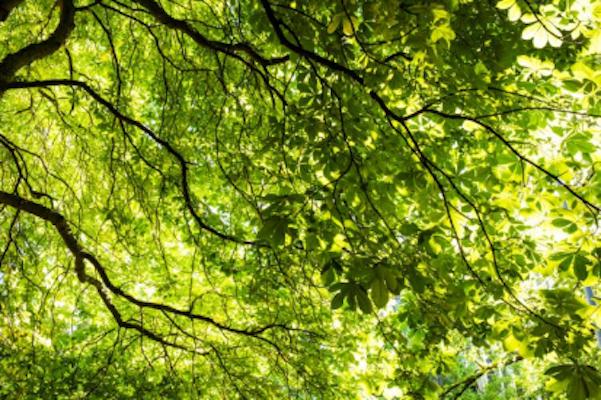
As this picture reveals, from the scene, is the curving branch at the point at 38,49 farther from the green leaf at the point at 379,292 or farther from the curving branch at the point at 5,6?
the green leaf at the point at 379,292

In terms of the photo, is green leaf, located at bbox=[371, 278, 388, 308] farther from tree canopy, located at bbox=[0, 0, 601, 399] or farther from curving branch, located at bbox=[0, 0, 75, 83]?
curving branch, located at bbox=[0, 0, 75, 83]

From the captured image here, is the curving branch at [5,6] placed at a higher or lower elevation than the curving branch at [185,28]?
higher

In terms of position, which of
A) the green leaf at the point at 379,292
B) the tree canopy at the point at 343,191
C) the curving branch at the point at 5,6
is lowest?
the green leaf at the point at 379,292

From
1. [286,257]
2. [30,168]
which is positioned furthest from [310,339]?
[30,168]

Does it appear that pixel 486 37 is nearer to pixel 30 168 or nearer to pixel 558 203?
pixel 558 203

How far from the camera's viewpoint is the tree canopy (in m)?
1.80

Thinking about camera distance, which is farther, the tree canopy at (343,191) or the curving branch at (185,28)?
the curving branch at (185,28)

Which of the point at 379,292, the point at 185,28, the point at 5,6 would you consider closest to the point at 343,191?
the point at 379,292

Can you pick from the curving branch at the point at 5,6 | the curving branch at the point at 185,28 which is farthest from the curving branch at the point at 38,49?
the curving branch at the point at 185,28

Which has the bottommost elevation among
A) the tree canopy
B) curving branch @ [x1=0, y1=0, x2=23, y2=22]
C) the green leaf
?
the green leaf

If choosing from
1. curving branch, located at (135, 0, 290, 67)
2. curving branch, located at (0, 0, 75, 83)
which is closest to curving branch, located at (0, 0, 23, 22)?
curving branch, located at (0, 0, 75, 83)

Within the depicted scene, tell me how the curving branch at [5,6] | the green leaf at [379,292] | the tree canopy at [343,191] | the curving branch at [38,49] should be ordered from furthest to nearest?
the curving branch at [38,49] < the curving branch at [5,6] < the tree canopy at [343,191] < the green leaf at [379,292]

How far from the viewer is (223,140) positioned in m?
4.60

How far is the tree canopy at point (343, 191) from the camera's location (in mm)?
1802
